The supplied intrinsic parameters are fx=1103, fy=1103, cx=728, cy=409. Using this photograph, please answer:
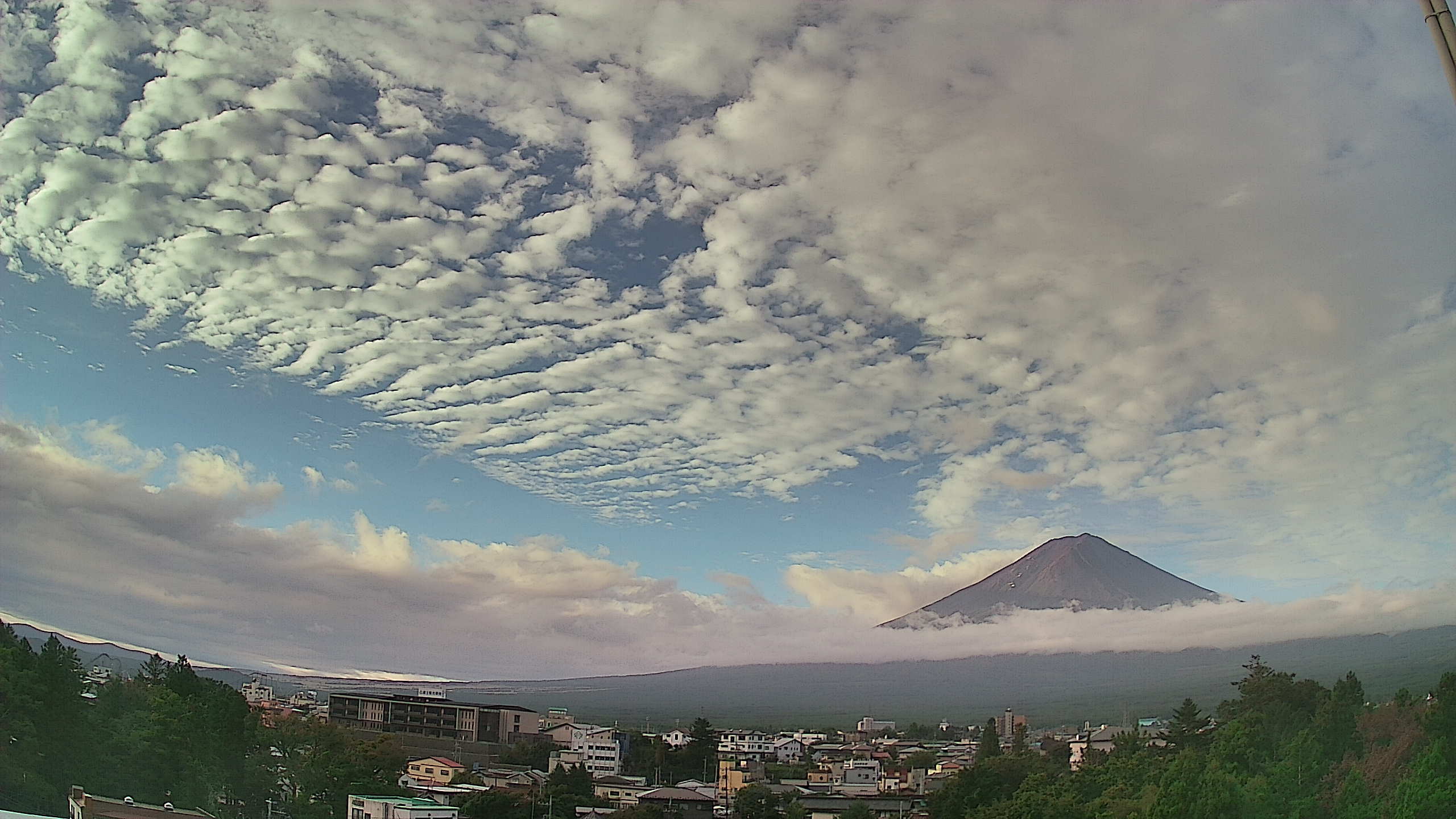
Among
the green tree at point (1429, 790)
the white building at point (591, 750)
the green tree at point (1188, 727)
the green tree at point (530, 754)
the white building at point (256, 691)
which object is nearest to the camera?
the green tree at point (1429, 790)

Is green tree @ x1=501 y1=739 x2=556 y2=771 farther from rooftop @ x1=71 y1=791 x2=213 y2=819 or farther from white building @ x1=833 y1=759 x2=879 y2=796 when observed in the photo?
white building @ x1=833 y1=759 x2=879 y2=796

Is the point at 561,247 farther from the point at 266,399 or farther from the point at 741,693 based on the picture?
the point at 741,693

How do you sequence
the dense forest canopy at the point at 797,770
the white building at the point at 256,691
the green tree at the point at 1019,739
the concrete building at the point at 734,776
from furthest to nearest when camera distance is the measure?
the white building at the point at 256,691 < the concrete building at the point at 734,776 < the green tree at the point at 1019,739 < the dense forest canopy at the point at 797,770

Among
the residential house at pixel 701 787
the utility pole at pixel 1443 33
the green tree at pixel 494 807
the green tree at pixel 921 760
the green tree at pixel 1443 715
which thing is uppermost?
the utility pole at pixel 1443 33

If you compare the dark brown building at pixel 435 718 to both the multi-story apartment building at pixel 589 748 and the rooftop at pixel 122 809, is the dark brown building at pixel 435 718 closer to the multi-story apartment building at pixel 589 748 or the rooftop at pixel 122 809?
the multi-story apartment building at pixel 589 748

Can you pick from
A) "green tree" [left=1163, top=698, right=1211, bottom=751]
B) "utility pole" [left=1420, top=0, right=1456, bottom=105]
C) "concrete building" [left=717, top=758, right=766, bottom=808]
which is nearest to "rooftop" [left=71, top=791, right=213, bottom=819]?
"concrete building" [left=717, top=758, right=766, bottom=808]

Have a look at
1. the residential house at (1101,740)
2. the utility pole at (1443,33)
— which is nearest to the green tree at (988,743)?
the residential house at (1101,740)
